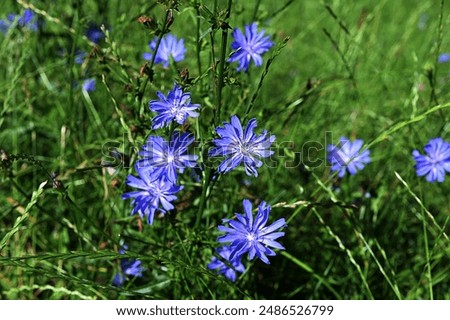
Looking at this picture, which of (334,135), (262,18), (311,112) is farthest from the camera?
(311,112)

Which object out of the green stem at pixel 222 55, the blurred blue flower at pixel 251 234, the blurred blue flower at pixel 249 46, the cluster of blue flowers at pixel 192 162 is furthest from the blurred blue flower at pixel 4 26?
the blurred blue flower at pixel 251 234

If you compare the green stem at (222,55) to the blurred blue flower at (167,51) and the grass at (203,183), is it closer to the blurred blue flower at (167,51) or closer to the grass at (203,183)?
the grass at (203,183)

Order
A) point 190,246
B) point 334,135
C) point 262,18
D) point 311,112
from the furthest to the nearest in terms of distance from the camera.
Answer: point 311,112 < point 334,135 < point 262,18 < point 190,246

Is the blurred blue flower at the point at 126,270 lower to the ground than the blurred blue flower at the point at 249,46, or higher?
lower

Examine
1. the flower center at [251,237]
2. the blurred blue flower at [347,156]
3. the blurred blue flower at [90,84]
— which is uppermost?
the blurred blue flower at [90,84]

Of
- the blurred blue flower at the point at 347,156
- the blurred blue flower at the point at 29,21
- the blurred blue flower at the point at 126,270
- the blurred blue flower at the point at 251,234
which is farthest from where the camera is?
the blurred blue flower at the point at 29,21
